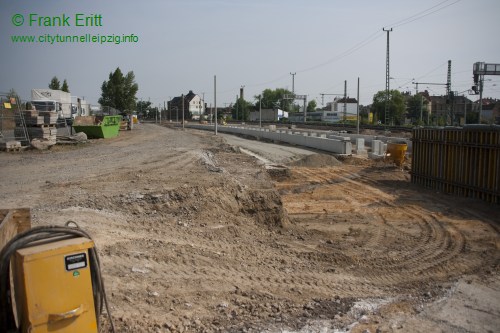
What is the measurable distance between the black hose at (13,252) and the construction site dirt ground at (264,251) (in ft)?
Result: 3.15

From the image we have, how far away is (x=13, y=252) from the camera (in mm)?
3682

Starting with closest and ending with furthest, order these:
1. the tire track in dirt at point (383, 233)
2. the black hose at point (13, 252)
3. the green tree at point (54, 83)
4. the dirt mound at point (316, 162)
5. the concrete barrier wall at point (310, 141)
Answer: the black hose at point (13, 252), the tire track in dirt at point (383, 233), the dirt mound at point (316, 162), the concrete barrier wall at point (310, 141), the green tree at point (54, 83)

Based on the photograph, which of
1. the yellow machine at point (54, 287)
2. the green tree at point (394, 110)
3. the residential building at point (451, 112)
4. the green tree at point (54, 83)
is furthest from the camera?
the green tree at point (394, 110)

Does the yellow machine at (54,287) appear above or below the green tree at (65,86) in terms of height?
below

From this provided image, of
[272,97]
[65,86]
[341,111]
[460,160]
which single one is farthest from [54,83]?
[272,97]

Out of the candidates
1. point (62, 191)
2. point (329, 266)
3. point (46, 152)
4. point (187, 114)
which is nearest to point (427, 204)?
point (329, 266)

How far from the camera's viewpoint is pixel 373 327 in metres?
5.45

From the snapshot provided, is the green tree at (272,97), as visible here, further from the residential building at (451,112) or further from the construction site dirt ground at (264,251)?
the construction site dirt ground at (264,251)

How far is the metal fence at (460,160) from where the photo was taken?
13414 mm

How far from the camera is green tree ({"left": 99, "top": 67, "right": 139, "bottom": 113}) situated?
2549 inches

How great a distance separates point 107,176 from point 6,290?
902 cm

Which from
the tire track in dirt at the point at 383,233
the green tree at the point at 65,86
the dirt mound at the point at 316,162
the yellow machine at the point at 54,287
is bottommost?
the tire track in dirt at the point at 383,233

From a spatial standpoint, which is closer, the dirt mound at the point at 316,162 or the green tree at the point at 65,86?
the dirt mound at the point at 316,162

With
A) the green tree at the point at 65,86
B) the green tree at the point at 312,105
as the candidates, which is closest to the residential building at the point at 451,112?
the green tree at the point at 312,105
